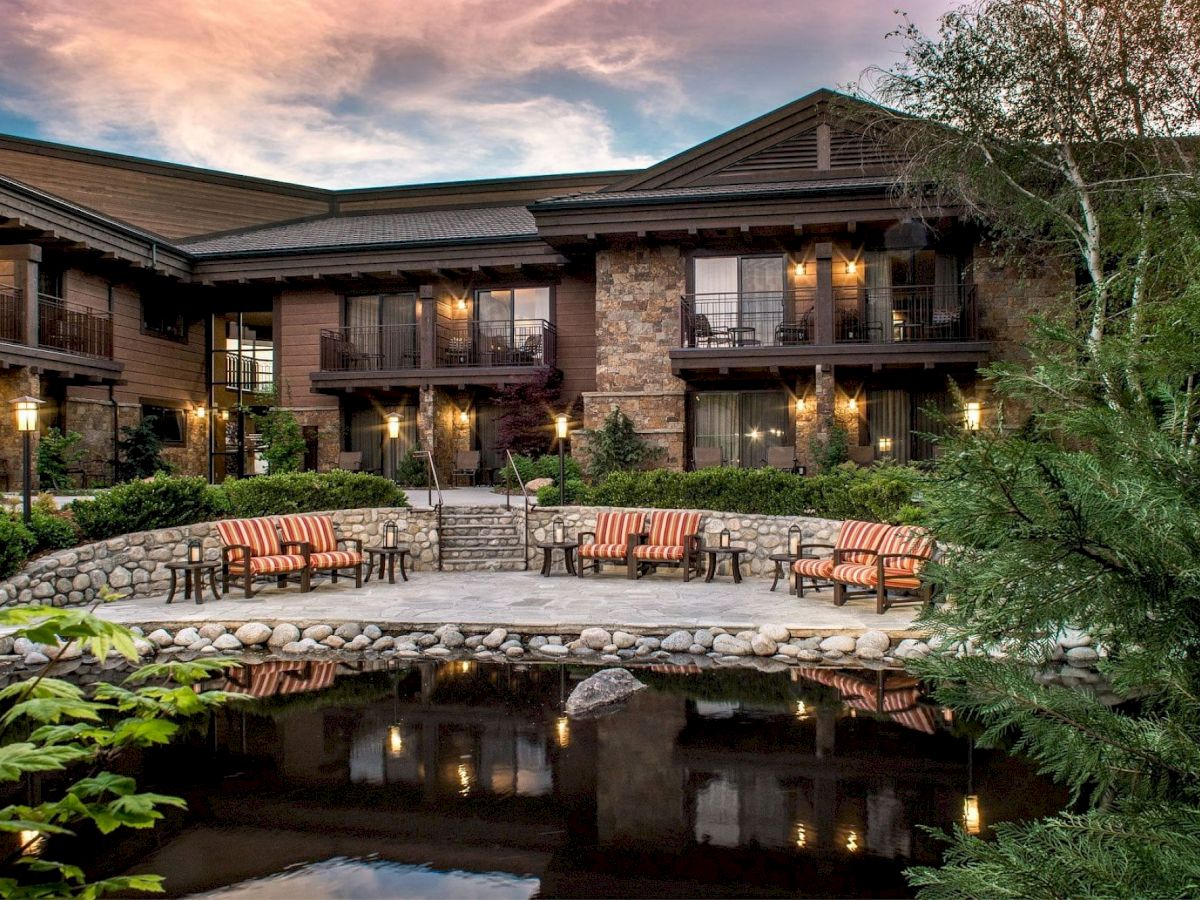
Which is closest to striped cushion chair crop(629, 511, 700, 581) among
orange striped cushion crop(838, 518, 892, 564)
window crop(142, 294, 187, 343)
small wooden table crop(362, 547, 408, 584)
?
orange striped cushion crop(838, 518, 892, 564)

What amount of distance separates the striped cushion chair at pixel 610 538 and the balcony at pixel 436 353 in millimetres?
6604

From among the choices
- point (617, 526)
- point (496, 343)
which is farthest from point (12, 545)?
point (496, 343)

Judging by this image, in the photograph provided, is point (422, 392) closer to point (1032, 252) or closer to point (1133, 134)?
point (1032, 252)

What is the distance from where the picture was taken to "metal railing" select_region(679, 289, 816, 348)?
16438mm

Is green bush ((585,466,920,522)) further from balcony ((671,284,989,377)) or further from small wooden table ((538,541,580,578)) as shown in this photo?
balcony ((671,284,989,377))

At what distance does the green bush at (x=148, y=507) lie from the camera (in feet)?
33.5

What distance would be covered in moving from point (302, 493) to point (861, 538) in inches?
324

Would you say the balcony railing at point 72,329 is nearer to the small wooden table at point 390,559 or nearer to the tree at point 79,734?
the small wooden table at point 390,559

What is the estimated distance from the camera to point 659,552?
11.2m

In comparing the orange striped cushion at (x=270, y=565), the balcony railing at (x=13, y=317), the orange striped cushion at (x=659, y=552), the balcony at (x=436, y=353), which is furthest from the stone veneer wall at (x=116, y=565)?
the balcony railing at (x=13, y=317)

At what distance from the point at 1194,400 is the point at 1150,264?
40 centimetres

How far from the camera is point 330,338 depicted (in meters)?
18.9

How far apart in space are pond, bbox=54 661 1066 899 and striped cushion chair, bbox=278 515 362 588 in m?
3.16

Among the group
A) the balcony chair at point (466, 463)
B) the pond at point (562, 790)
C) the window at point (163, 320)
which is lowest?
the pond at point (562, 790)
